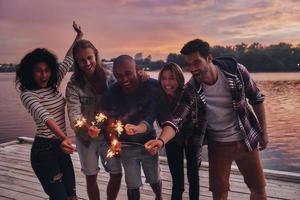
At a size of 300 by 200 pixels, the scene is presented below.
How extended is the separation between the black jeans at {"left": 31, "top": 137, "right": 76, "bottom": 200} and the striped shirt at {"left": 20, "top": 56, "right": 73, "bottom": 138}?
0.12 m

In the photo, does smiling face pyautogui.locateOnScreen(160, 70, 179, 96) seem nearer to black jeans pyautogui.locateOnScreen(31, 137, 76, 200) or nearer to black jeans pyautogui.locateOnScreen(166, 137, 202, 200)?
black jeans pyautogui.locateOnScreen(166, 137, 202, 200)

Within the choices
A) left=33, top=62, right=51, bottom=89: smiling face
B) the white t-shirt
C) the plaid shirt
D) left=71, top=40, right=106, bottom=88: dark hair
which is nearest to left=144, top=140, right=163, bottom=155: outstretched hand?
the plaid shirt

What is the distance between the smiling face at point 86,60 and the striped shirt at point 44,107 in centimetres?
42

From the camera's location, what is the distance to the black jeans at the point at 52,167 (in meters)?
3.97

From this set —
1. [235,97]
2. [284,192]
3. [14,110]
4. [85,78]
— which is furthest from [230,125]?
[14,110]

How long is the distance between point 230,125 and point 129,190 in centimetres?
147

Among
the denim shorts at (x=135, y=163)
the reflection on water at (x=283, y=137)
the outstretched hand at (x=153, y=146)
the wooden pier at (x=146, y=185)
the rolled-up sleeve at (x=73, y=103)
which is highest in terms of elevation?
the rolled-up sleeve at (x=73, y=103)

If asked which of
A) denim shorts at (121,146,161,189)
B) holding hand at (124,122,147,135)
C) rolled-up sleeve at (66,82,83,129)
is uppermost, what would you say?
rolled-up sleeve at (66,82,83,129)

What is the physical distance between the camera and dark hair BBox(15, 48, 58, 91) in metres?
4.13

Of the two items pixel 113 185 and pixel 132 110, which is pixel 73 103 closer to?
pixel 132 110

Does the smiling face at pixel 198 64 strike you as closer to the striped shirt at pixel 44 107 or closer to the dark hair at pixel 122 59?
the dark hair at pixel 122 59

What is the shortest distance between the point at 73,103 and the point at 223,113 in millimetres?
1725

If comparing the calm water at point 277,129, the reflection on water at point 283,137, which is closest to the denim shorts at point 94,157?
the calm water at point 277,129

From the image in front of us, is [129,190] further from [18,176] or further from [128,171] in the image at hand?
[18,176]
